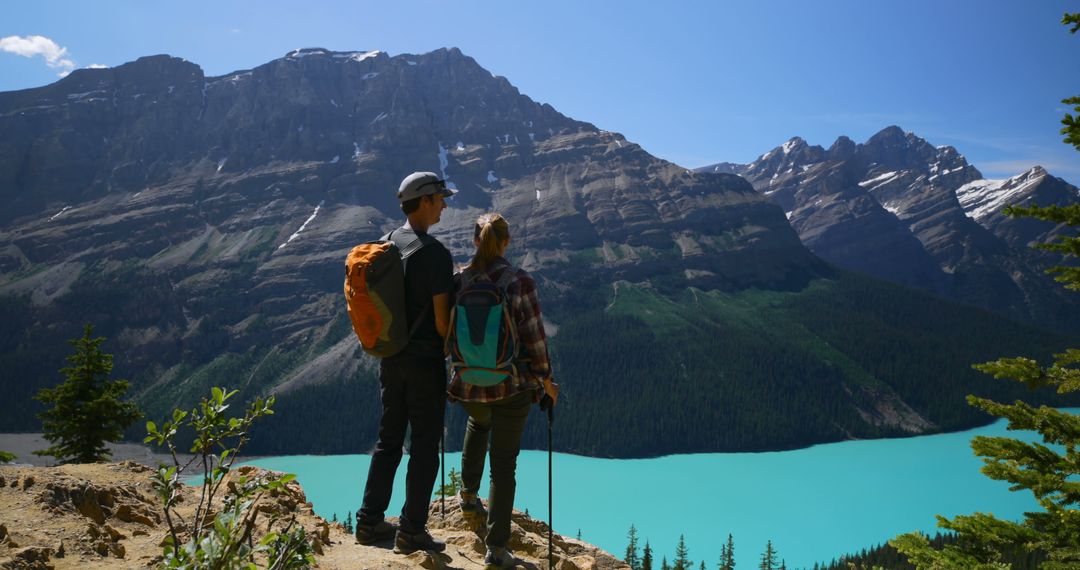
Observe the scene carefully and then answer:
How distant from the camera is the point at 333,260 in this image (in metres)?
199

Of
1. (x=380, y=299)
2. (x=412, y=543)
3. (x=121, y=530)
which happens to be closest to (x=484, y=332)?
(x=380, y=299)

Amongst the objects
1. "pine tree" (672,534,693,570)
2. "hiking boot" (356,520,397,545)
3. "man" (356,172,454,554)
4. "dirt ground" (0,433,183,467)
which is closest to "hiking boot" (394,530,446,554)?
"man" (356,172,454,554)

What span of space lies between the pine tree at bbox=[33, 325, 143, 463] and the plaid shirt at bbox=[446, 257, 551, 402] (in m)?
17.3

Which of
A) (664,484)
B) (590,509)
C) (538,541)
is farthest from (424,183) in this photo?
(664,484)

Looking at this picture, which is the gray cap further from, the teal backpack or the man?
the teal backpack

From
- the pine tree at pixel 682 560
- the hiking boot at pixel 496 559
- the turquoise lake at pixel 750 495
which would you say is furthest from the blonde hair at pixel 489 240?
the turquoise lake at pixel 750 495

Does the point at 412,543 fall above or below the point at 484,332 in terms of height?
below

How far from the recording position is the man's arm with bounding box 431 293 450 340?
5684 mm

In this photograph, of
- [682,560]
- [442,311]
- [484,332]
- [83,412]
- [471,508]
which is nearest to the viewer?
[484,332]

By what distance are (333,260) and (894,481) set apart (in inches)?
6046

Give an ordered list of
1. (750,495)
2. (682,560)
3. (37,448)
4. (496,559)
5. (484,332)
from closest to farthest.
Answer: (484,332) → (496,559) → (682,560) → (750,495) → (37,448)

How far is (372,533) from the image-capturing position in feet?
20.6

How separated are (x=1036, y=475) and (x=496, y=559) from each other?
16.2 feet

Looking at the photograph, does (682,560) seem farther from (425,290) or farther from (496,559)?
(425,290)
